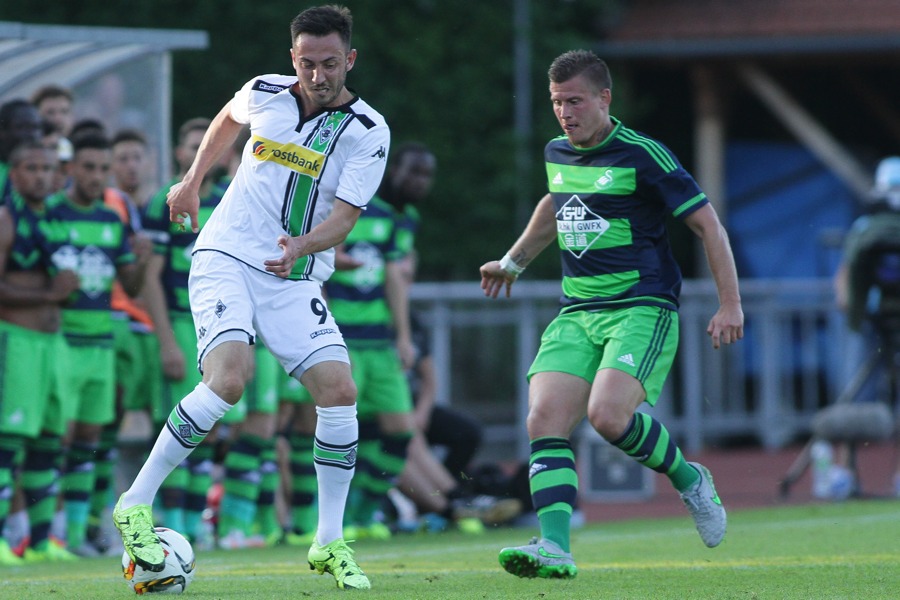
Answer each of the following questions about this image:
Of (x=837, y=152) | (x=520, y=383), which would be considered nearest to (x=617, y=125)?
(x=520, y=383)

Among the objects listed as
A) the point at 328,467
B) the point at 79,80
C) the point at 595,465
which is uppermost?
the point at 79,80

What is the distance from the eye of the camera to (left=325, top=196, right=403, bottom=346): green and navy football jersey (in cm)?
1102

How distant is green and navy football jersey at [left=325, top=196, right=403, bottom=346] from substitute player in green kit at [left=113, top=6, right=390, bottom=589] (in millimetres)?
3903

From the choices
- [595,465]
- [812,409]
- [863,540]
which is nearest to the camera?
[863,540]

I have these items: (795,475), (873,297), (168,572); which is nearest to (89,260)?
(168,572)

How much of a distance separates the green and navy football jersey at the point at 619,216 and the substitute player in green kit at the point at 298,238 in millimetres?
Answer: 904

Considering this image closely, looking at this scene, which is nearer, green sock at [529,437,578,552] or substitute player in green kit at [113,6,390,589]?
substitute player in green kit at [113,6,390,589]

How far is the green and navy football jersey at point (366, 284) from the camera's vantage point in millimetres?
11023

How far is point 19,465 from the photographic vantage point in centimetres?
963

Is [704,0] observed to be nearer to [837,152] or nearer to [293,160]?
[837,152]

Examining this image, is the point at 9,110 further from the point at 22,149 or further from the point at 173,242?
the point at 173,242

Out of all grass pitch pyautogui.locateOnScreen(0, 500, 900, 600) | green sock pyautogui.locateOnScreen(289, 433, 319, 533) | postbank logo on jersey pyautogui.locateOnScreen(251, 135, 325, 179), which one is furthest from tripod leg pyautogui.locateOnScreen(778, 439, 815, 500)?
postbank logo on jersey pyautogui.locateOnScreen(251, 135, 325, 179)

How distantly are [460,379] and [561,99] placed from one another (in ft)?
31.5

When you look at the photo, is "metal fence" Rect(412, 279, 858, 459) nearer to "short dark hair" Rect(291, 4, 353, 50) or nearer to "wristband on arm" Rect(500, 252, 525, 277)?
"wristband on arm" Rect(500, 252, 525, 277)
